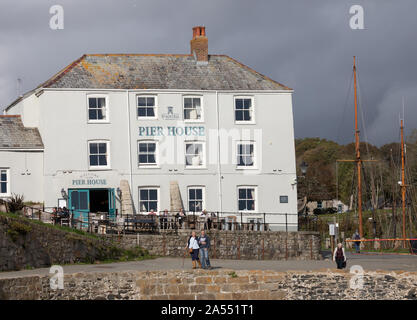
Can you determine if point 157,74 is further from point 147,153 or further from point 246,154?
point 246,154

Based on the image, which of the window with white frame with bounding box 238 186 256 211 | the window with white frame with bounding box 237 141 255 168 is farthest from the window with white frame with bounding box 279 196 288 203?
the window with white frame with bounding box 237 141 255 168

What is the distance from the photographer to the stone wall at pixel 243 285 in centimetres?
3156

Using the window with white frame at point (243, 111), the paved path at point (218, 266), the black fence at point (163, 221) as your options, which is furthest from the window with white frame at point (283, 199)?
the paved path at point (218, 266)

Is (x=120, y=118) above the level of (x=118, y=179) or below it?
above

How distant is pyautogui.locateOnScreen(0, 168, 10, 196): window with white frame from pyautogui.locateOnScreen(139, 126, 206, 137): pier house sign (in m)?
7.67

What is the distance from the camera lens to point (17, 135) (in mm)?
48312

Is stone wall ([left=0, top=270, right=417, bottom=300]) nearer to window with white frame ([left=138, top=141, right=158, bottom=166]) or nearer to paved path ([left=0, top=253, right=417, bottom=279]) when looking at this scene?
paved path ([left=0, top=253, right=417, bottom=279])

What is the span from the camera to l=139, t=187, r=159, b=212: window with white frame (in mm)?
48094

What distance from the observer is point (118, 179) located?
4794 centimetres

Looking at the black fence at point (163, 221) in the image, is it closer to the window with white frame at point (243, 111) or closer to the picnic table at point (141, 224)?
the picnic table at point (141, 224)

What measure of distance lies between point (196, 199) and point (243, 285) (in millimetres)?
16918
